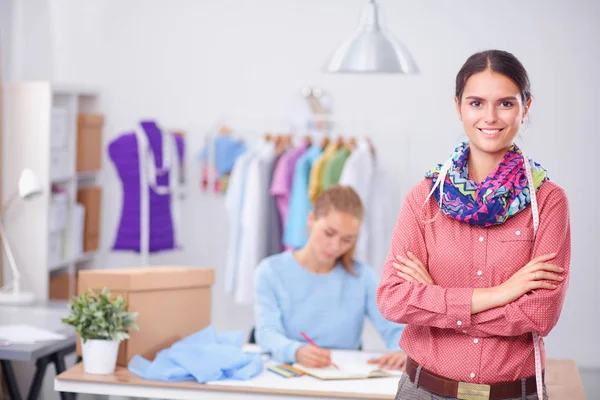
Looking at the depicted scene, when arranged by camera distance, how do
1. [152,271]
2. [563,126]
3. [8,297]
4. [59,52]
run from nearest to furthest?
[152,271] < [8,297] < [563,126] < [59,52]

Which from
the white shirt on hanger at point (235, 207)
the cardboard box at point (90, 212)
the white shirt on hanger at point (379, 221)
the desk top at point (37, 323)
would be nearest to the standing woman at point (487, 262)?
the desk top at point (37, 323)

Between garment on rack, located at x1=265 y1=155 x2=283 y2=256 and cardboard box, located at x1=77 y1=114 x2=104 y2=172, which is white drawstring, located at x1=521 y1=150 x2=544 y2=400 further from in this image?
cardboard box, located at x1=77 y1=114 x2=104 y2=172

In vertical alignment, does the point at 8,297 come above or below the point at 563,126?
below

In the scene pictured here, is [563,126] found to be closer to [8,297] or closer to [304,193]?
[304,193]

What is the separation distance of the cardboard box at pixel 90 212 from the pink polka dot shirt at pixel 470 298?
411 centimetres

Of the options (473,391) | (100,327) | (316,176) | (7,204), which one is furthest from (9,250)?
(473,391)

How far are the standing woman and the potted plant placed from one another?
1.17 meters

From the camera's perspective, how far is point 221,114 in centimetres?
605

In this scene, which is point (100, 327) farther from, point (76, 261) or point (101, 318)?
point (76, 261)

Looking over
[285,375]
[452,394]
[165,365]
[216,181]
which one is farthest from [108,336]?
[216,181]

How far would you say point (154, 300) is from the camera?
310 cm

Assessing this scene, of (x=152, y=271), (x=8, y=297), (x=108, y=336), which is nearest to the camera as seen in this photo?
(x=108, y=336)

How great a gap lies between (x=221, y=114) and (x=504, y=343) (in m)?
4.32

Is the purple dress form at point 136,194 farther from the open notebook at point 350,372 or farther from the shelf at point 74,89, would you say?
the open notebook at point 350,372
